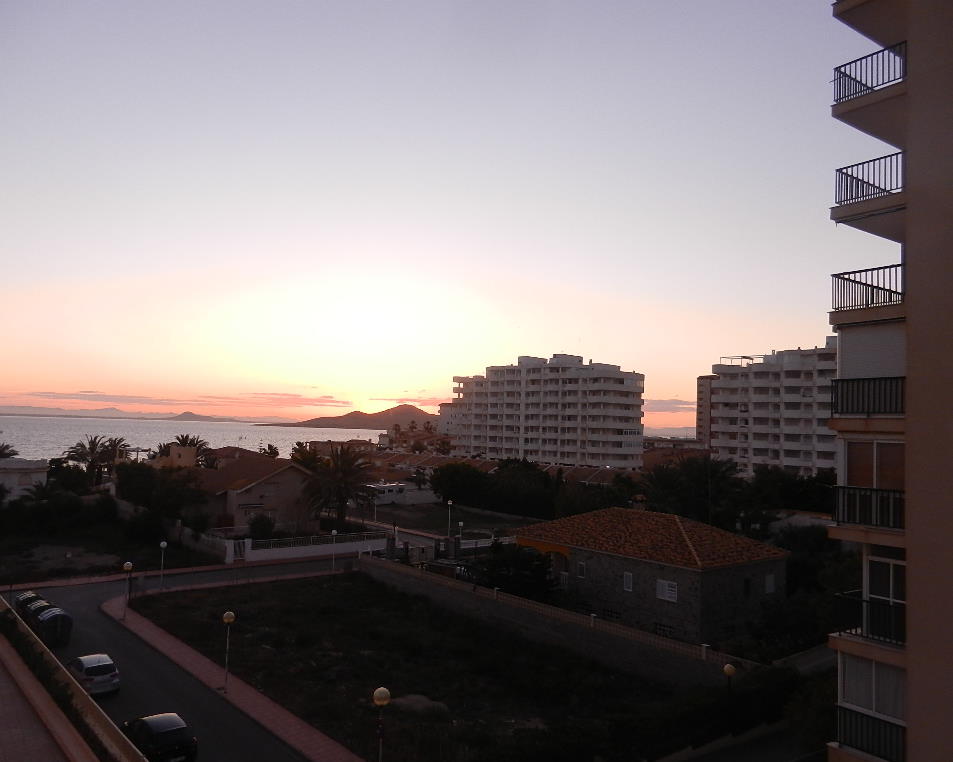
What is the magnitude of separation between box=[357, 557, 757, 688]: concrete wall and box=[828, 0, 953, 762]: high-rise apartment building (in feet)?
28.5

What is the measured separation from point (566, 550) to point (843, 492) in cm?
1785

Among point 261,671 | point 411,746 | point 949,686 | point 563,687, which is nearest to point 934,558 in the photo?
point 949,686

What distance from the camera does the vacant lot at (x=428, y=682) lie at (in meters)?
14.4

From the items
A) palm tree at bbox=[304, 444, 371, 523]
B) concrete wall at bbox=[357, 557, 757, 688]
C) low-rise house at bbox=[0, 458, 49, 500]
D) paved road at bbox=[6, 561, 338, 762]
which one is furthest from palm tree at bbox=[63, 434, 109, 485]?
concrete wall at bbox=[357, 557, 757, 688]

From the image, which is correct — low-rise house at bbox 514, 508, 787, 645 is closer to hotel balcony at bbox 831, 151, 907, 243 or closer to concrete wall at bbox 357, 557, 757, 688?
concrete wall at bbox 357, 557, 757, 688

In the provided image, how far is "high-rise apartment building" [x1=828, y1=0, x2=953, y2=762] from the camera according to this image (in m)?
8.84

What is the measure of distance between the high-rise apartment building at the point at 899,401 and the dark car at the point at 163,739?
39.1 ft

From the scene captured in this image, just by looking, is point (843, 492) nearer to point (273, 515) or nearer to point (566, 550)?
point (566, 550)

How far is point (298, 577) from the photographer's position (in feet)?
108

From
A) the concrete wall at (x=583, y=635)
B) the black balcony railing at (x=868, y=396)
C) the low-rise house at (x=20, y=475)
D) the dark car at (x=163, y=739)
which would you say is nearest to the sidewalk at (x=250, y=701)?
the dark car at (x=163, y=739)

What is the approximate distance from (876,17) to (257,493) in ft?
128

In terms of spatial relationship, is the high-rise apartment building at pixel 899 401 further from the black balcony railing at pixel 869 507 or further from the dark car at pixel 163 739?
the dark car at pixel 163 739

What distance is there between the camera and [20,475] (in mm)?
50031

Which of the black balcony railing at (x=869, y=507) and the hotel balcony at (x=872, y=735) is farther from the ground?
the black balcony railing at (x=869, y=507)
